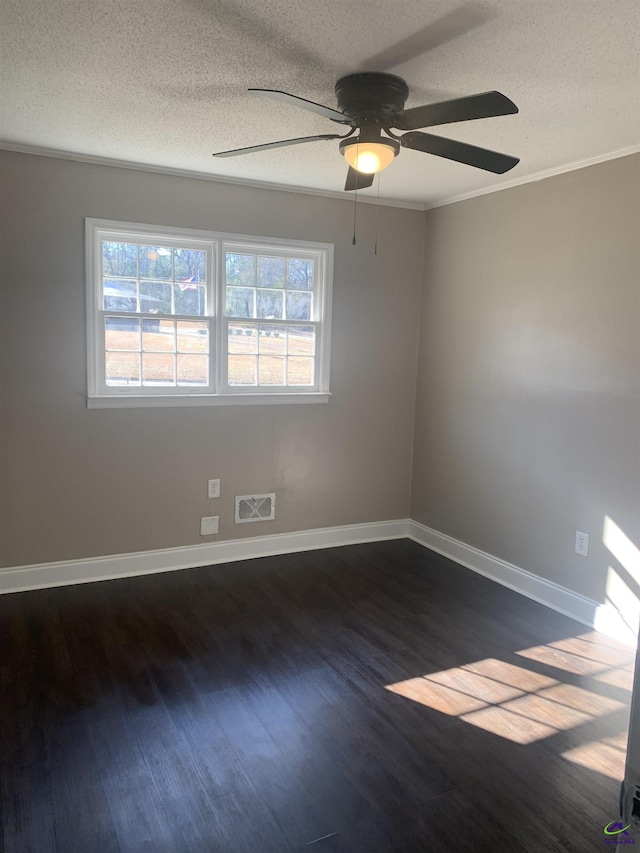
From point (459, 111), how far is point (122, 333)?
99.9 inches

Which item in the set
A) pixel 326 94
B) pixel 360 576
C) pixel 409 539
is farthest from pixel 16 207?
pixel 409 539

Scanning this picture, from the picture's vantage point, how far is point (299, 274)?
430cm

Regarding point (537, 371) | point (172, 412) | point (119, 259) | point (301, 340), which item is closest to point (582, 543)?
point (537, 371)

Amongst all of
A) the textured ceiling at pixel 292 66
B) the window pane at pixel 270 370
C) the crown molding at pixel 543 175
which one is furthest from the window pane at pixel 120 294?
the crown molding at pixel 543 175

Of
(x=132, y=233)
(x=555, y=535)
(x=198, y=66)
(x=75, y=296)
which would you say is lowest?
(x=555, y=535)

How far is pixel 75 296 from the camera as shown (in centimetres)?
358

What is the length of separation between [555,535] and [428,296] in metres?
2.05

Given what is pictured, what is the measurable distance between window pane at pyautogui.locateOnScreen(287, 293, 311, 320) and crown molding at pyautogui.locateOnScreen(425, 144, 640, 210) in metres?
1.23

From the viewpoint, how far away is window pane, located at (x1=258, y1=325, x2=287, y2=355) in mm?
4211

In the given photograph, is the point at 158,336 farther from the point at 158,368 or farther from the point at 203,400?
the point at 203,400

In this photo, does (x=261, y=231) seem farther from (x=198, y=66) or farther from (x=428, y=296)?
(x=198, y=66)

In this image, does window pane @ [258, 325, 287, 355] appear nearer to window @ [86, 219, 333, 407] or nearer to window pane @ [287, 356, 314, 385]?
window @ [86, 219, 333, 407]

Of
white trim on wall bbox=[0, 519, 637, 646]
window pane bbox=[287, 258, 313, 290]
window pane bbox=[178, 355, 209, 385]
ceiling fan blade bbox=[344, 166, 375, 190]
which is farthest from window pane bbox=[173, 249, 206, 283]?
white trim on wall bbox=[0, 519, 637, 646]

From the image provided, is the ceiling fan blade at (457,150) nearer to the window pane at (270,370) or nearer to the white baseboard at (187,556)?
the window pane at (270,370)
